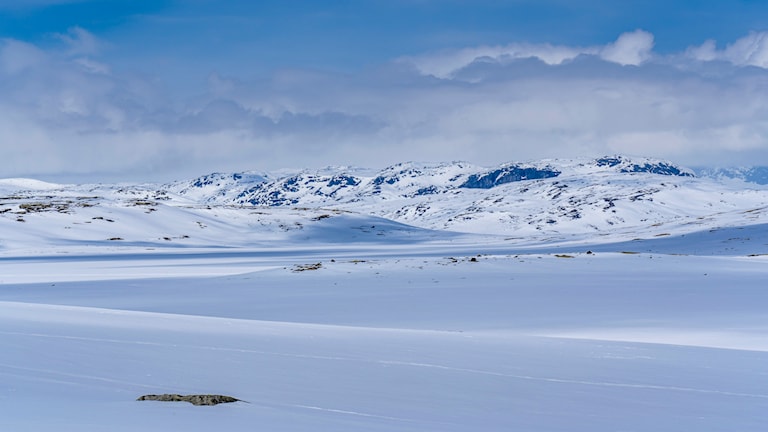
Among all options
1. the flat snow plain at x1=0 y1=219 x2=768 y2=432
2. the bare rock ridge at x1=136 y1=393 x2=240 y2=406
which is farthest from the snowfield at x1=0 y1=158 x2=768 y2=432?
the bare rock ridge at x1=136 y1=393 x2=240 y2=406

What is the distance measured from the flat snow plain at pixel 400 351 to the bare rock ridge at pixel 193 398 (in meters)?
0.16

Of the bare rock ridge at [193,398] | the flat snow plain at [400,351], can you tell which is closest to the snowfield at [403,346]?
the flat snow plain at [400,351]

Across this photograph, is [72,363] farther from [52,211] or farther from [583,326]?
[52,211]

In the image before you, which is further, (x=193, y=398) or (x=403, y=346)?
(x=403, y=346)

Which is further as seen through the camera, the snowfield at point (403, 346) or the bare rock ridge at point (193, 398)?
the bare rock ridge at point (193, 398)

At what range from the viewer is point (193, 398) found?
29.6 ft

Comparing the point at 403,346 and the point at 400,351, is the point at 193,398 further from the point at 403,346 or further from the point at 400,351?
the point at 403,346

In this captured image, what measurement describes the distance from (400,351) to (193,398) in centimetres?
493

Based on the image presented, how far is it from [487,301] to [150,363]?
1161 cm

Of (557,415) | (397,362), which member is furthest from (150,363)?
(557,415)

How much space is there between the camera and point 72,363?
11.2 m

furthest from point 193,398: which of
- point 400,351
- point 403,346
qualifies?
point 403,346

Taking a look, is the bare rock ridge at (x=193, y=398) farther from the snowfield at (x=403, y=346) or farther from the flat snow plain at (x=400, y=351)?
the snowfield at (x=403, y=346)

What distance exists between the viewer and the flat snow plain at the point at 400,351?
8.71 m
